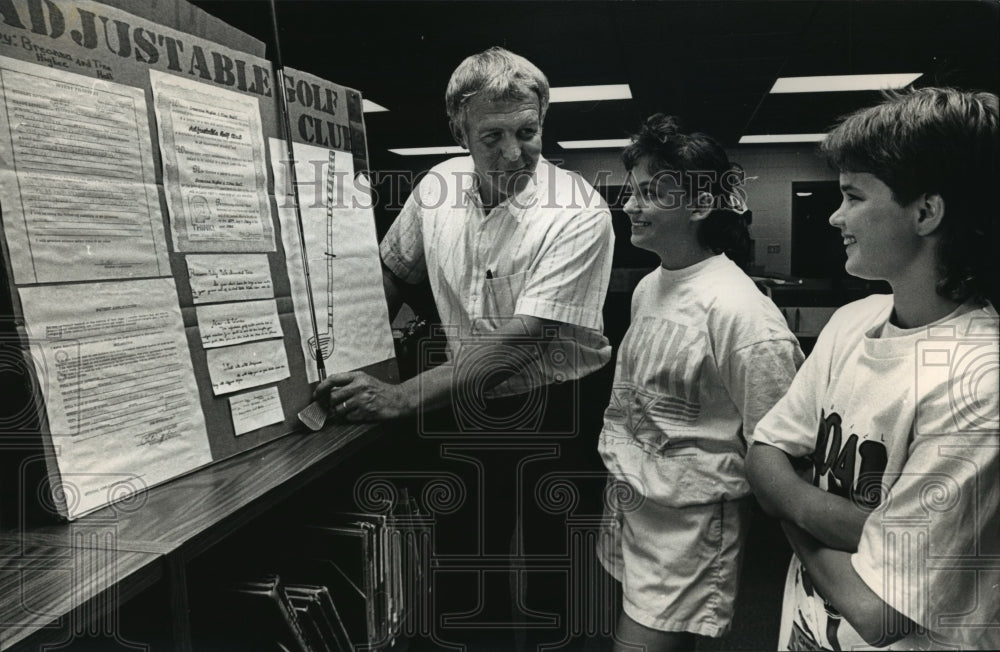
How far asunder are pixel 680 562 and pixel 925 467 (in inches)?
15.8

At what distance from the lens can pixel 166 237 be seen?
96cm

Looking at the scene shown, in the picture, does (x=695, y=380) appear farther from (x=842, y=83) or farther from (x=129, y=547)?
(x=129, y=547)

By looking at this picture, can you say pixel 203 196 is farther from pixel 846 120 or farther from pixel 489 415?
pixel 846 120

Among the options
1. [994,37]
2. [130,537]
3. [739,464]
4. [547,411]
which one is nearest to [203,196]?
[130,537]

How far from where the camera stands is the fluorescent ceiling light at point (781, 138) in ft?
3.04

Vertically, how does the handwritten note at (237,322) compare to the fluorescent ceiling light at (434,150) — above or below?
below

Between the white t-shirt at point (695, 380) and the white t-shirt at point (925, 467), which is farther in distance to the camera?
the white t-shirt at point (695, 380)

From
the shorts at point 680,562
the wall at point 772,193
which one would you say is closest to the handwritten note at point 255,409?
the shorts at point 680,562

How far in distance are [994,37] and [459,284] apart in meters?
0.85

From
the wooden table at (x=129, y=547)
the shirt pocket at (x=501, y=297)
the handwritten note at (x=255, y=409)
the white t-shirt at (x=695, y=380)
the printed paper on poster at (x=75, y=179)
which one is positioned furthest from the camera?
the shirt pocket at (x=501, y=297)

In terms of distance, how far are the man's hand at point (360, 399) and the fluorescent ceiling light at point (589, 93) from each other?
1.92ft

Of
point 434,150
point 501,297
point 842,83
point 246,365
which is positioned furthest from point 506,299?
point 842,83

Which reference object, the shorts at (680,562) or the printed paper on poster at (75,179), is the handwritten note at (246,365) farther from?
the shorts at (680,562)

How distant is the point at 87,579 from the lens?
686mm
